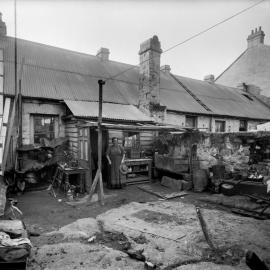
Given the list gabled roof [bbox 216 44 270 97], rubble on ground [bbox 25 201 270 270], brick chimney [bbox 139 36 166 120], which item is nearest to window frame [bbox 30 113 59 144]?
brick chimney [bbox 139 36 166 120]

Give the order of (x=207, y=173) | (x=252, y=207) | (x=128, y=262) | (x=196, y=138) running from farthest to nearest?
(x=196, y=138)
(x=207, y=173)
(x=252, y=207)
(x=128, y=262)

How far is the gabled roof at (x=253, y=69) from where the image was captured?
2244 cm

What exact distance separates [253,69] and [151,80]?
652 inches

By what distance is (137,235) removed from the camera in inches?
188

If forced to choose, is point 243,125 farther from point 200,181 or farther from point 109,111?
point 109,111

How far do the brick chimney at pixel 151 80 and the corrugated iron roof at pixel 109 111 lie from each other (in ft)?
2.17

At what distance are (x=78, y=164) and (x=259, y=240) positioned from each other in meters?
6.66

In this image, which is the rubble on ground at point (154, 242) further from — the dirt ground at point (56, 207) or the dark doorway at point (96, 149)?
the dark doorway at point (96, 149)

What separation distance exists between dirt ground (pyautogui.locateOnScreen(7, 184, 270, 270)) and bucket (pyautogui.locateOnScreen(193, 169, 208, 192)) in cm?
141

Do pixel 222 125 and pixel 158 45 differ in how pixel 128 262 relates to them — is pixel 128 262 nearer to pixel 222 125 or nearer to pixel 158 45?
pixel 158 45

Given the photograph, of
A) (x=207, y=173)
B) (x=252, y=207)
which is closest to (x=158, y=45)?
(x=207, y=173)

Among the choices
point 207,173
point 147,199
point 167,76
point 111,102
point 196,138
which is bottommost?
point 147,199

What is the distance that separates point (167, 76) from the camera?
1814 centimetres

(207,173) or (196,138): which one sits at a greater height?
(196,138)
